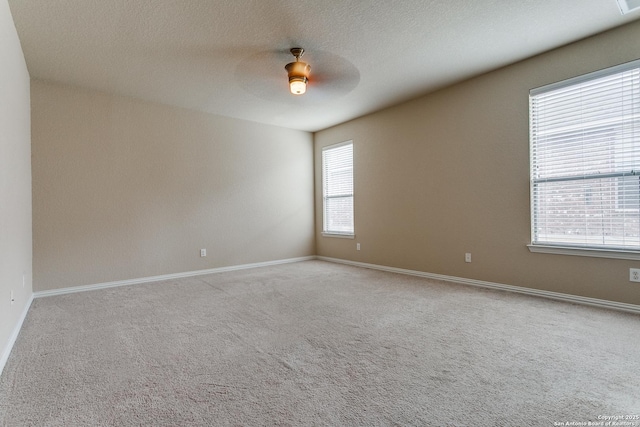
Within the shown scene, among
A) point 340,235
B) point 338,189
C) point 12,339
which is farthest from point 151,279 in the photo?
point 338,189

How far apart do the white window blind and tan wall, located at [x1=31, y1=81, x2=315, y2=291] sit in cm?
393

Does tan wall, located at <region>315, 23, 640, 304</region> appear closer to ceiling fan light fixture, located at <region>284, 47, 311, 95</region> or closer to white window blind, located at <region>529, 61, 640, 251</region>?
white window blind, located at <region>529, 61, 640, 251</region>

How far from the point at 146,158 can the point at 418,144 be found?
12.7 ft

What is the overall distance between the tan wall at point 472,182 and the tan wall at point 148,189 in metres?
1.69

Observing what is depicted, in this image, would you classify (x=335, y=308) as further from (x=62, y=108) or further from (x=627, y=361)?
(x=62, y=108)

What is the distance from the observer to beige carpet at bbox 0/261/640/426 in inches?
59.0

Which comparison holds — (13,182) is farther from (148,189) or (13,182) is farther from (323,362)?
(323,362)

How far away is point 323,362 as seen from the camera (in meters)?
1.99

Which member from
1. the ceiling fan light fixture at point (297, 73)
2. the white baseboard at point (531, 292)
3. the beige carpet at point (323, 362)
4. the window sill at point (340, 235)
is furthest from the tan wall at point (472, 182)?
the ceiling fan light fixture at point (297, 73)

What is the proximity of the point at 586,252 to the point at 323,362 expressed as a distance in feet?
9.29

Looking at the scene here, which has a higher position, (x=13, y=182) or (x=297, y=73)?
(x=297, y=73)

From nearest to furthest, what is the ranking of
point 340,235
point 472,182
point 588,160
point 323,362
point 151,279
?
point 323,362
point 588,160
point 472,182
point 151,279
point 340,235

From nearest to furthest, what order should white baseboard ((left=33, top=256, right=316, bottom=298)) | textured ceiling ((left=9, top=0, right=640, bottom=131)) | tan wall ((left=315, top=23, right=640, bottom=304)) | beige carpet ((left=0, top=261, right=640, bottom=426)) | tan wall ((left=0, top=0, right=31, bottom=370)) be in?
beige carpet ((left=0, top=261, right=640, bottom=426)), tan wall ((left=0, top=0, right=31, bottom=370)), textured ceiling ((left=9, top=0, right=640, bottom=131)), tan wall ((left=315, top=23, right=640, bottom=304)), white baseboard ((left=33, top=256, right=316, bottom=298))

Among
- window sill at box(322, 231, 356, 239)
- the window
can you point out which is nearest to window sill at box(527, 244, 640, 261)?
window sill at box(322, 231, 356, 239)
